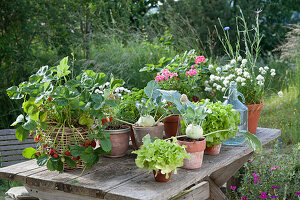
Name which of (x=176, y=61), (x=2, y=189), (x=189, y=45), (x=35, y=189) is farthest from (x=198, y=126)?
(x=189, y=45)

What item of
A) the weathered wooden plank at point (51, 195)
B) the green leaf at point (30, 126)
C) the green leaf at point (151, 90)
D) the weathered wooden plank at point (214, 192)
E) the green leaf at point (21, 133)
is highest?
the green leaf at point (151, 90)

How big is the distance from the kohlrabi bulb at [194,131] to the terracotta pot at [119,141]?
0.32m

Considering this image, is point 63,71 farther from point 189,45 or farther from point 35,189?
point 189,45

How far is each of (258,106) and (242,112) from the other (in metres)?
0.27

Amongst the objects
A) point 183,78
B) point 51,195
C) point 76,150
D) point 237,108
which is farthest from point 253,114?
point 51,195

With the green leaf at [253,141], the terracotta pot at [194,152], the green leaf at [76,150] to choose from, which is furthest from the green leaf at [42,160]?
the green leaf at [253,141]

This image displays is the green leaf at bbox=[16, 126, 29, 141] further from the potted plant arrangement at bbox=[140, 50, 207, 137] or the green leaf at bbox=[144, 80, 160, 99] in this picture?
the potted plant arrangement at bbox=[140, 50, 207, 137]

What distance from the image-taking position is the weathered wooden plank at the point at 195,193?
1.79m

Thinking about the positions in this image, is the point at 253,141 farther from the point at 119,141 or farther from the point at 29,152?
the point at 29,152

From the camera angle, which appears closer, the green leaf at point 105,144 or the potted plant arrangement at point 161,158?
the potted plant arrangement at point 161,158

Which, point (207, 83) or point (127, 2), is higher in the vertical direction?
point (127, 2)

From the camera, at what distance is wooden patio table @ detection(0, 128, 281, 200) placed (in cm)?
140

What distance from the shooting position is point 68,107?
1.64 m

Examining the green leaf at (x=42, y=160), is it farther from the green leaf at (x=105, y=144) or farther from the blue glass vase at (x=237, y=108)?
the blue glass vase at (x=237, y=108)
